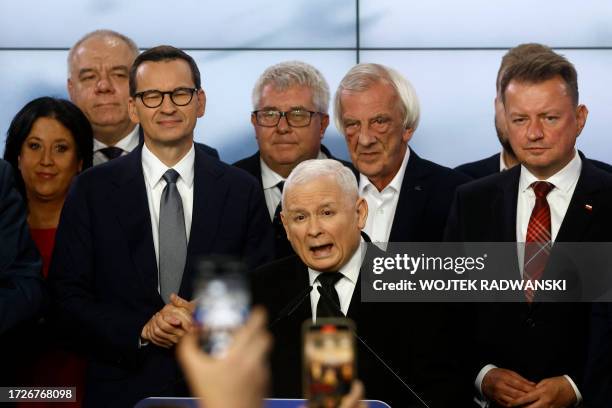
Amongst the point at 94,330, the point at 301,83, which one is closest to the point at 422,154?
the point at 301,83

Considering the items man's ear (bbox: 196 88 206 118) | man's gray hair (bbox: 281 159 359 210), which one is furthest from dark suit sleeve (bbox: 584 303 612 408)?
man's ear (bbox: 196 88 206 118)

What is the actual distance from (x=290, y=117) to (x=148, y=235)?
2.75ft

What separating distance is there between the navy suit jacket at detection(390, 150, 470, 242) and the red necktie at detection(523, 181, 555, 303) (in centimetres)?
41

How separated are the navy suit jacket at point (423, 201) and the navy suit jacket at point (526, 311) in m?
0.20

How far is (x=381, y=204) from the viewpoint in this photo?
12.8 ft

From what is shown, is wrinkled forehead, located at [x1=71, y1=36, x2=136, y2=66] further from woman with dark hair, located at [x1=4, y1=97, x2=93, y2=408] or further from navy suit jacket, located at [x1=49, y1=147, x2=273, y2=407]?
navy suit jacket, located at [x1=49, y1=147, x2=273, y2=407]

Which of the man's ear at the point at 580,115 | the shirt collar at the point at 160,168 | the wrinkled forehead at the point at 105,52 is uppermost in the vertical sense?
the wrinkled forehead at the point at 105,52

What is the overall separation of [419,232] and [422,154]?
1936 mm

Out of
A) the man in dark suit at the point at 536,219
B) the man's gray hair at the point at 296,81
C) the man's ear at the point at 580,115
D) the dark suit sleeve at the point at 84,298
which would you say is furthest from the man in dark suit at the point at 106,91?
the man's ear at the point at 580,115

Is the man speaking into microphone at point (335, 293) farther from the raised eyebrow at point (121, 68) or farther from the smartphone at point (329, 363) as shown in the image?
the smartphone at point (329, 363)

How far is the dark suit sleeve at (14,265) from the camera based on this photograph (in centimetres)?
329

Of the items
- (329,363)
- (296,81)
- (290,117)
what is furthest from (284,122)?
(329,363)

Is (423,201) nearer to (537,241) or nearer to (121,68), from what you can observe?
(537,241)

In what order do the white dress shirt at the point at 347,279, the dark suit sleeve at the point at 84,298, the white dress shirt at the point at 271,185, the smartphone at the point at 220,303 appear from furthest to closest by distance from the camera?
1. the white dress shirt at the point at 271,185
2. the dark suit sleeve at the point at 84,298
3. the white dress shirt at the point at 347,279
4. the smartphone at the point at 220,303
